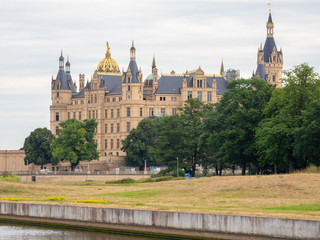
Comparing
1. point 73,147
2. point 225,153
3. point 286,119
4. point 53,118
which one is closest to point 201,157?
point 225,153

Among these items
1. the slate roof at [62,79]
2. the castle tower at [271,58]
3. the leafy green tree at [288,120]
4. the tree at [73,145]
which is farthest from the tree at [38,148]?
the leafy green tree at [288,120]

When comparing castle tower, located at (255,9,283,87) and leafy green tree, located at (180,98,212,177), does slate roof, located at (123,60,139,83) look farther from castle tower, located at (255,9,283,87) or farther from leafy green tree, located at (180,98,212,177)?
leafy green tree, located at (180,98,212,177)

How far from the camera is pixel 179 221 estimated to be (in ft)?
121

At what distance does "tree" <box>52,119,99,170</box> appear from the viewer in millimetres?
145000

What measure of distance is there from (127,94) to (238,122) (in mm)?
92118

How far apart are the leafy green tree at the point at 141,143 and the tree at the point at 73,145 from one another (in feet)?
24.2

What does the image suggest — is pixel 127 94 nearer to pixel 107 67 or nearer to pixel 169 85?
pixel 169 85

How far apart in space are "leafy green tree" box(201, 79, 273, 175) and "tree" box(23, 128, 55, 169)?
229 ft

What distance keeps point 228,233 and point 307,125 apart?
36.1 meters

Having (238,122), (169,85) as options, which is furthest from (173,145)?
(169,85)

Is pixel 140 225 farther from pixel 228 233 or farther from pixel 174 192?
pixel 174 192

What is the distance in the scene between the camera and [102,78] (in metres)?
183

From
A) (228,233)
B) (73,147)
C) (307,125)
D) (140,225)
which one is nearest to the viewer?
(228,233)

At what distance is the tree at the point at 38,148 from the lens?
154125 millimetres
